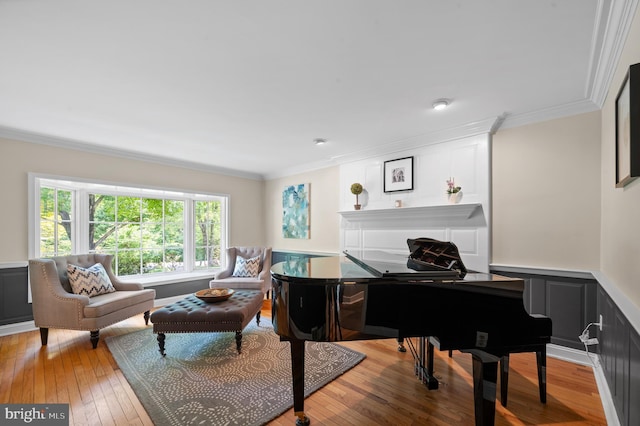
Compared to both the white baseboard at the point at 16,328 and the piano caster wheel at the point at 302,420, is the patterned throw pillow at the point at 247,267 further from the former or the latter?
the piano caster wheel at the point at 302,420

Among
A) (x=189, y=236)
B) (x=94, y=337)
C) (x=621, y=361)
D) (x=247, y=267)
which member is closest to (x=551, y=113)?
(x=621, y=361)

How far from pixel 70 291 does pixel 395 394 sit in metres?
3.43

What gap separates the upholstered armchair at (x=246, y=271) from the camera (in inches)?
154

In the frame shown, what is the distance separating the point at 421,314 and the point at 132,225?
4.42m

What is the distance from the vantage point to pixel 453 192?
10.1 ft

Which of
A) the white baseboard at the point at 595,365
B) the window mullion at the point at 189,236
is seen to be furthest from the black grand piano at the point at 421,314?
the window mullion at the point at 189,236

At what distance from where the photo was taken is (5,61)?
5.93 ft

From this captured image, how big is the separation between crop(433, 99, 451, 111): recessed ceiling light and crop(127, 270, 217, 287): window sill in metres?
4.29

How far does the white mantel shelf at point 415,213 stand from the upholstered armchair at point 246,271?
1.44m

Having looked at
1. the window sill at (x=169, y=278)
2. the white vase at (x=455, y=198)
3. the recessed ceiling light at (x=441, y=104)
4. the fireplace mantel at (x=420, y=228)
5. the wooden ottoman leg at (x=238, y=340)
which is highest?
the recessed ceiling light at (x=441, y=104)

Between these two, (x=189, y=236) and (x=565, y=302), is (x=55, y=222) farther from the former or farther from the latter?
(x=565, y=302)

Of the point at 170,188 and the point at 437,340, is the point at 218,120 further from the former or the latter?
the point at 437,340

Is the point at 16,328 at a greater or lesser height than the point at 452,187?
lesser

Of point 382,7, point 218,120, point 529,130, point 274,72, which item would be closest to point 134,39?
point 274,72
